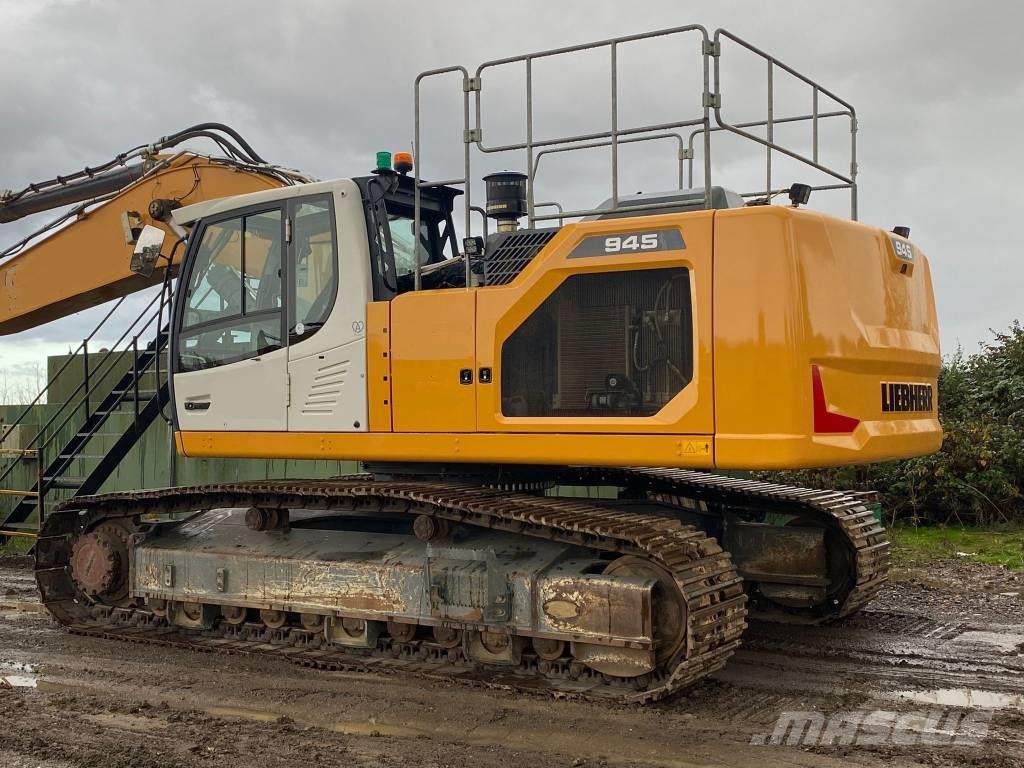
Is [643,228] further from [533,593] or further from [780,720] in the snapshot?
[780,720]

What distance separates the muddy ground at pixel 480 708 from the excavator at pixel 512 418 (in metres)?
0.27

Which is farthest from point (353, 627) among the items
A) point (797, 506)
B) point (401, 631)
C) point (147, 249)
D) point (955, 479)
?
point (955, 479)

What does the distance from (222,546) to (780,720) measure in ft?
13.1

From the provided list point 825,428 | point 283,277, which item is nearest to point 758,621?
point 825,428

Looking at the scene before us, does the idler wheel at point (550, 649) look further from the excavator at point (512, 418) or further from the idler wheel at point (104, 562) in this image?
the idler wheel at point (104, 562)

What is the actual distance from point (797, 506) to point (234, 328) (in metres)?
4.03

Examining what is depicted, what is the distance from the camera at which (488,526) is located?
6.57 meters

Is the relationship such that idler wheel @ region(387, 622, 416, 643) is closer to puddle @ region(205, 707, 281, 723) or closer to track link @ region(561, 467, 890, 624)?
puddle @ region(205, 707, 281, 723)

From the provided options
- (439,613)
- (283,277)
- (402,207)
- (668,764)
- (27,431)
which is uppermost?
(402,207)

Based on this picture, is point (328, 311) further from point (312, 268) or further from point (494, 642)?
point (494, 642)

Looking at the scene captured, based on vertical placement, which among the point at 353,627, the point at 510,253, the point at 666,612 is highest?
the point at 510,253

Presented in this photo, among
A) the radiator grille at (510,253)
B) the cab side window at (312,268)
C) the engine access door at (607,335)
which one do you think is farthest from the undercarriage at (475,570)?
the radiator grille at (510,253)

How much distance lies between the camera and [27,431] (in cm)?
1495

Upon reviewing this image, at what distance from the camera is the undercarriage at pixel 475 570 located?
242 inches
